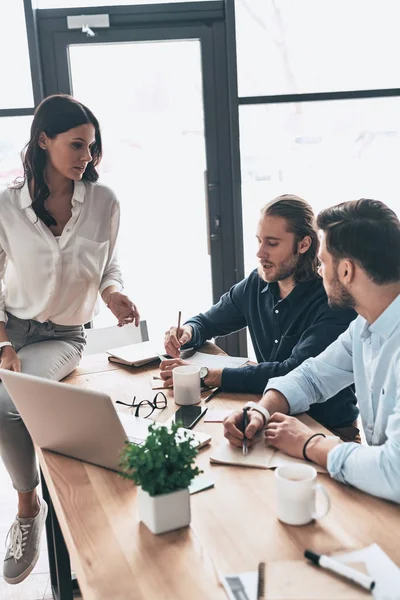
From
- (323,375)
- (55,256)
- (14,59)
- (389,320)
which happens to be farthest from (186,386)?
(14,59)

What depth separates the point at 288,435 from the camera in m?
1.43

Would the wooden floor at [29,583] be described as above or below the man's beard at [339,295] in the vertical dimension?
below

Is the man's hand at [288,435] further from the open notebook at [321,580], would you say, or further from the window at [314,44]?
the window at [314,44]

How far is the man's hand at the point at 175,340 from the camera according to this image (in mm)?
2199

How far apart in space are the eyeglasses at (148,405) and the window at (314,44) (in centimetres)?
233

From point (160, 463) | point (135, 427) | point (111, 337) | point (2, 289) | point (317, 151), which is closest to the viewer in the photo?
point (160, 463)

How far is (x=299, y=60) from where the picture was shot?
3.64 metres

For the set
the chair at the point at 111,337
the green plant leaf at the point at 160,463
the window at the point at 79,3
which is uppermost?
the window at the point at 79,3

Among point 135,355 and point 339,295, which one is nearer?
point 339,295

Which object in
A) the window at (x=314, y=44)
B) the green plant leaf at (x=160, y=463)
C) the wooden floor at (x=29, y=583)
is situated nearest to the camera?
the green plant leaf at (x=160, y=463)

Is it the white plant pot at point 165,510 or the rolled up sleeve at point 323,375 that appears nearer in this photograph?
the white plant pot at point 165,510

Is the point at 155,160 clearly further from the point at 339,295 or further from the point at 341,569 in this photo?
the point at 341,569

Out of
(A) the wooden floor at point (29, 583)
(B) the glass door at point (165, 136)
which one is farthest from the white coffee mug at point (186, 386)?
(B) the glass door at point (165, 136)

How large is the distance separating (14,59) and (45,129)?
1.47 metres
